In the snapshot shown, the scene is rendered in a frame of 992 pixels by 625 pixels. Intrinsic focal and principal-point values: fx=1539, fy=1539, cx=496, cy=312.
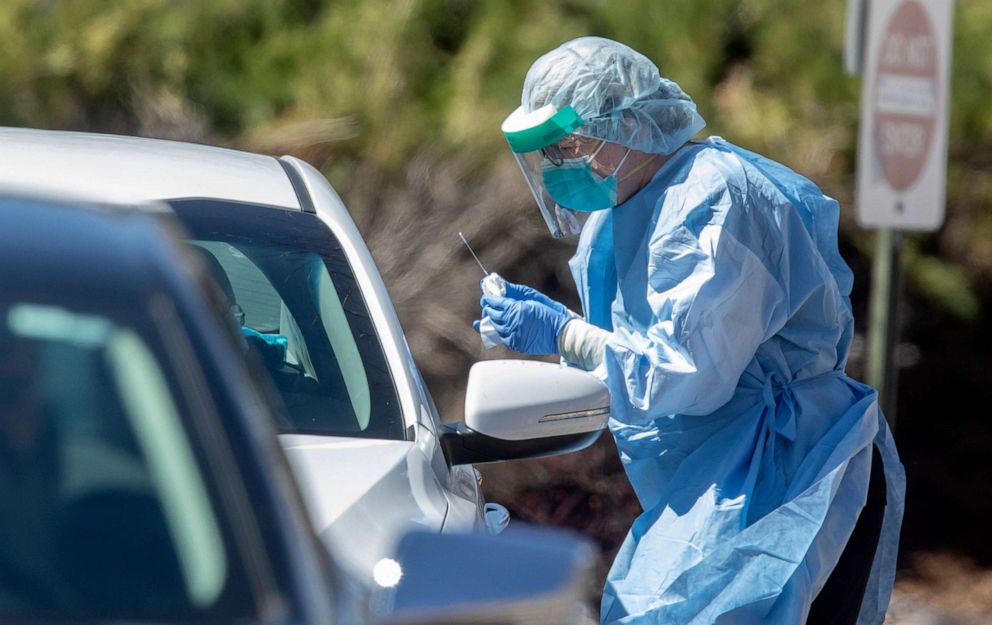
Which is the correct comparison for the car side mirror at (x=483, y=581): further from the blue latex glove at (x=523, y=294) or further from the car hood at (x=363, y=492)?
the blue latex glove at (x=523, y=294)

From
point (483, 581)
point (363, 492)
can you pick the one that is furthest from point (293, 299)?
point (483, 581)

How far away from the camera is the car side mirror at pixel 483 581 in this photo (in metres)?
1.62

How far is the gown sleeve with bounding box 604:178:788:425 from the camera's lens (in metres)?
3.06

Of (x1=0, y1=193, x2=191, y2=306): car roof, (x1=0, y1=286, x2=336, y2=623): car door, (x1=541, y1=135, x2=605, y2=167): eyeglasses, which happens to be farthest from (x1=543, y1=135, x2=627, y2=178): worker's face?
(x1=0, y1=286, x2=336, y2=623): car door

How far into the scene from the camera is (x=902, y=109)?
17.2 ft

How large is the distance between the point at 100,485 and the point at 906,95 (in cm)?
415

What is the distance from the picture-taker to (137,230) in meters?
1.79

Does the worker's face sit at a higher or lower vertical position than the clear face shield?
higher

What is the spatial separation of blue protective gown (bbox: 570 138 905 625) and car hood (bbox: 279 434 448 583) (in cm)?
61

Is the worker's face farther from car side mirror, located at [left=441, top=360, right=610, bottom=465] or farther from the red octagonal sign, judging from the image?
the red octagonal sign

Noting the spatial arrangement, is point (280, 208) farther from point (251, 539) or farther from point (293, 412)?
point (251, 539)

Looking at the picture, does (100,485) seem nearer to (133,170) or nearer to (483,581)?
(483,581)

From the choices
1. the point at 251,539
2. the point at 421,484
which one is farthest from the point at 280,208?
the point at 251,539

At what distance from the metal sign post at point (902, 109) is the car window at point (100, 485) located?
154 inches
